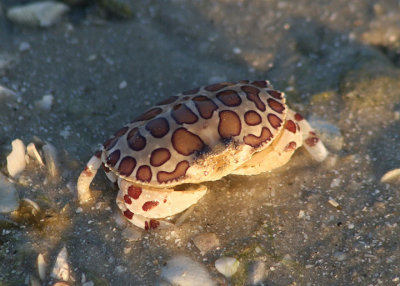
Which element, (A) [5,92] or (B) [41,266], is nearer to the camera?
(B) [41,266]

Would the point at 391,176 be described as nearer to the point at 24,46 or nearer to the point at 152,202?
the point at 152,202

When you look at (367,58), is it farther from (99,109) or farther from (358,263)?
(99,109)

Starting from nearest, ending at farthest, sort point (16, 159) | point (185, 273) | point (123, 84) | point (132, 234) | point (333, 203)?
1. point (185, 273)
2. point (132, 234)
3. point (333, 203)
4. point (16, 159)
5. point (123, 84)

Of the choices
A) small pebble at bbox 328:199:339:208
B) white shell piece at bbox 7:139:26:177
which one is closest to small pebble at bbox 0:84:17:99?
white shell piece at bbox 7:139:26:177

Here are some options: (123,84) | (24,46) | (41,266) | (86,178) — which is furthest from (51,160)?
(24,46)

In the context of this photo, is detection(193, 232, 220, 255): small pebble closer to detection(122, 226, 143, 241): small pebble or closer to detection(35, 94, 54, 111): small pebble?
detection(122, 226, 143, 241): small pebble

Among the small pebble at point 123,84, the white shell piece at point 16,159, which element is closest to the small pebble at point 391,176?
the small pebble at point 123,84
